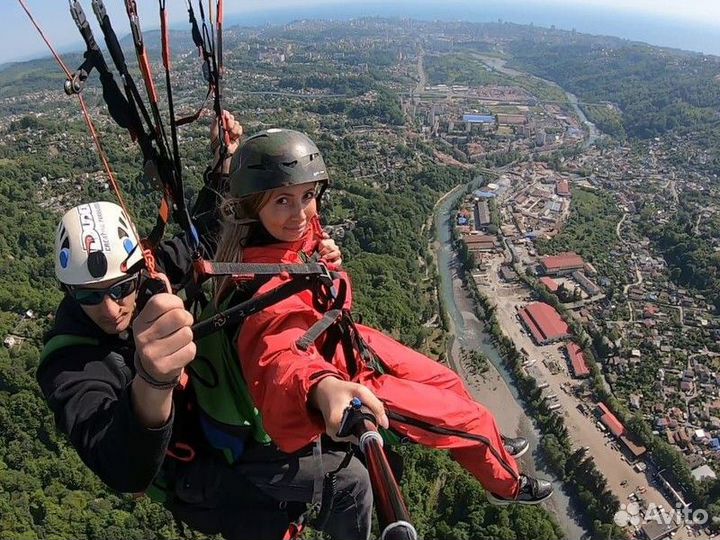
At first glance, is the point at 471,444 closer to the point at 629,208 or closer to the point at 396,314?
the point at 396,314

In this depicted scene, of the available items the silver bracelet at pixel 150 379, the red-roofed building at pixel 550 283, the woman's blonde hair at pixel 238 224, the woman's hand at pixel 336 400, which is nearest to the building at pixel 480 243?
the red-roofed building at pixel 550 283

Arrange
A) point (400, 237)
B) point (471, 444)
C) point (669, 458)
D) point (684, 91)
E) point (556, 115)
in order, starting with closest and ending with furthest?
1. point (471, 444)
2. point (669, 458)
3. point (400, 237)
4. point (556, 115)
5. point (684, 91)

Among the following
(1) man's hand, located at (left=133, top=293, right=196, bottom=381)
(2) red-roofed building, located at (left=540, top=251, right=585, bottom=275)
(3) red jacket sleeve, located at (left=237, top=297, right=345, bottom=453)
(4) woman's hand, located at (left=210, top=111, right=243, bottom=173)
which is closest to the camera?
(1) man's hand, located at (left=133, top=293, right=196, bottom=381)

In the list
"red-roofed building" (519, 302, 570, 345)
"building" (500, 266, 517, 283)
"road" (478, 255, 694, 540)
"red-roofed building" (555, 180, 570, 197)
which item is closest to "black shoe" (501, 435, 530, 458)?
"road" (478, 255, 694, 540)

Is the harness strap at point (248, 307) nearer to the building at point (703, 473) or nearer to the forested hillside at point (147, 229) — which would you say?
the forested hillside at point (147, 229)

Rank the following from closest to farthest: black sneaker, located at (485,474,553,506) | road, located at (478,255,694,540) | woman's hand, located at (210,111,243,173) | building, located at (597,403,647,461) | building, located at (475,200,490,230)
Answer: black sneaker, located at (485,474,553,506) < woman's hand, located at (210,111,243,173) < road, located at (478,255,694,540) < building, located at (597,403,647,461) < building, located at (475,200,490,230)

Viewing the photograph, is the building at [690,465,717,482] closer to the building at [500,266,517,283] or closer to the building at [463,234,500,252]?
the building at [500,266,517,283]

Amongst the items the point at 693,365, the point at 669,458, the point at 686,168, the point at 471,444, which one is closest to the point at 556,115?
the point at 686,168
